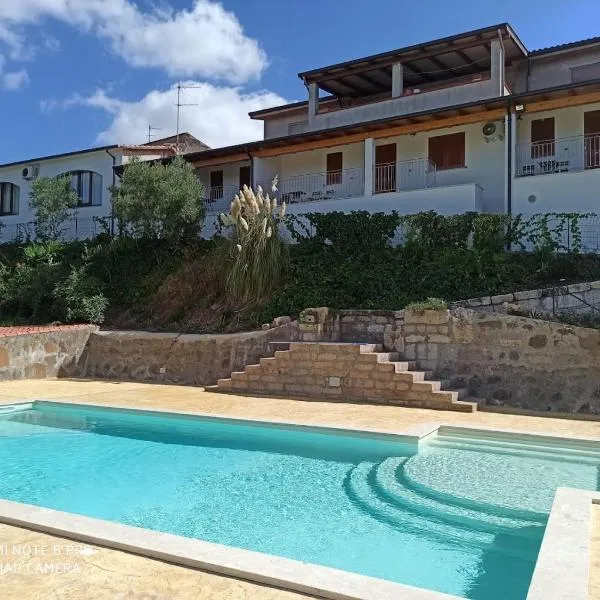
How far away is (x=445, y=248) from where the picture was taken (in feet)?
51.0

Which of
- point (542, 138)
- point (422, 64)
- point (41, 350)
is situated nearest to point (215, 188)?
point (422, 64)

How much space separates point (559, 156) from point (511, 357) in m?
9.87

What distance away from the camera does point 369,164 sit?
19609mm

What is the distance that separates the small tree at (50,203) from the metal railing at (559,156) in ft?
58.4

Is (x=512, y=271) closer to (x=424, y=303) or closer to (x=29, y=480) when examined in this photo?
(x=424, y=303)

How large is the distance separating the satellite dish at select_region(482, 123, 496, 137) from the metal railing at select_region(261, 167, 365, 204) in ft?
14.8

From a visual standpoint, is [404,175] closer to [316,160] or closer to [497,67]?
[316,160]

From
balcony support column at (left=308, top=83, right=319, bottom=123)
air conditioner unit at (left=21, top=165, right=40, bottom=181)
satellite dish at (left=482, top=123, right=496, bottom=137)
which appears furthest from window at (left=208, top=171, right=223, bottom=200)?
satellite dish at (left=482, top=123, right=496, bottom=137)

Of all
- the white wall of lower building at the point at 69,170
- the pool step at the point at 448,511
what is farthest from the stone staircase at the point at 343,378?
the white wall of lower building at the point at 69,170

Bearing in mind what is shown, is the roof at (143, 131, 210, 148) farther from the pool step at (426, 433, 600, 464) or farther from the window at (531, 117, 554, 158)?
the pool step at (426, 433, 600, 464)

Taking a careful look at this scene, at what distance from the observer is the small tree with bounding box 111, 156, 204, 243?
18484mm

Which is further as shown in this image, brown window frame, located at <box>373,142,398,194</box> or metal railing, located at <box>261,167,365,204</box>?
metal railing, located at <box>261,167,365,204</box>

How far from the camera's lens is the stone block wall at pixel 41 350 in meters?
14.7

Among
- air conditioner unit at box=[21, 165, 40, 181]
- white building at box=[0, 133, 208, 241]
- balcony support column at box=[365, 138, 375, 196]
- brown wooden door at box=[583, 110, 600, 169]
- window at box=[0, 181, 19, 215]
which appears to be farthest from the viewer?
window at box=[0, 181, 19, 215]
